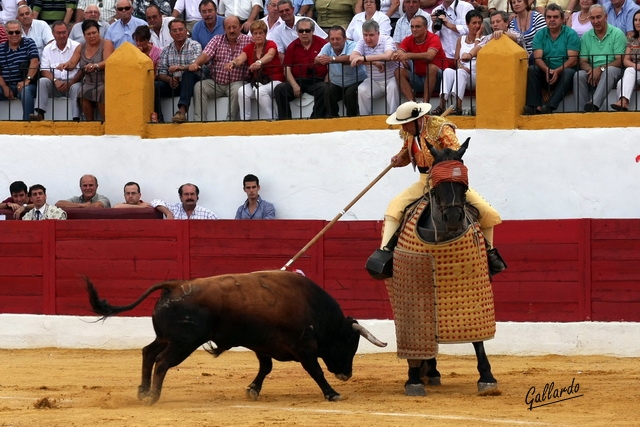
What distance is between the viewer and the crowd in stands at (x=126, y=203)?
12.2 meters

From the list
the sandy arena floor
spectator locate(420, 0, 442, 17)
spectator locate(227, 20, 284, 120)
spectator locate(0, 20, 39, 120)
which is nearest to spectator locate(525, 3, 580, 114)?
spectator locate(420, 0, 442, 17)

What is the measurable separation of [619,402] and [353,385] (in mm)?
1845

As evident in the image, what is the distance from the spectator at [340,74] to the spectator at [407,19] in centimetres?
43

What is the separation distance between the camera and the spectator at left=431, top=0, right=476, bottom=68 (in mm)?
12273

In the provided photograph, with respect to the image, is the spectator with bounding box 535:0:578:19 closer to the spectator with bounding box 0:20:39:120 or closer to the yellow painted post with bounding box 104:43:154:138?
the yellow painted post with bounding box 104:43:154:138

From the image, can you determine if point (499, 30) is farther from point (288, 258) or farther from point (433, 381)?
point (433, 381)

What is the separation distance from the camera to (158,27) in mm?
13688

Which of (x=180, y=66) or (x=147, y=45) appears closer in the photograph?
(x=180, y=66)

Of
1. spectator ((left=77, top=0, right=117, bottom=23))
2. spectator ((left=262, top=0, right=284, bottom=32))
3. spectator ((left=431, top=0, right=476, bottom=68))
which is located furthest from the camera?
spectator ((left=77, top=0, right=117, bottom=23))

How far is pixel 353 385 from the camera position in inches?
340

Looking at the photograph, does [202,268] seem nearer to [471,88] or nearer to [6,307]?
[6,307]

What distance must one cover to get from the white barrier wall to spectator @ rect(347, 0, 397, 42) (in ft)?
3.53

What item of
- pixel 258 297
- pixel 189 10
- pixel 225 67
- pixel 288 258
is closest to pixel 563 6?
pixel 225 67

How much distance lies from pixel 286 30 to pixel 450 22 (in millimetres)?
1662
